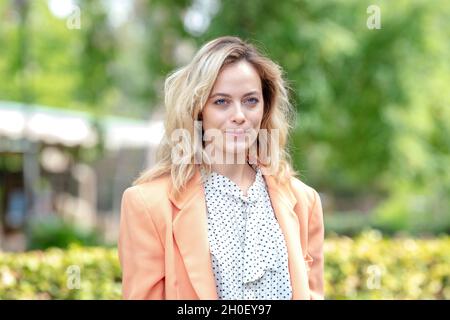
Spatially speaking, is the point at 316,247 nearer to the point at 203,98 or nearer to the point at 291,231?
the point at 291,231

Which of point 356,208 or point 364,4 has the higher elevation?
point 364,4

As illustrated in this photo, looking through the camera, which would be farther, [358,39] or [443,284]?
[358,39]

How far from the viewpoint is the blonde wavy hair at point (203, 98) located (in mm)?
2127

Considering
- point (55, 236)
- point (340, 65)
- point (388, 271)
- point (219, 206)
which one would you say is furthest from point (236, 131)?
point (340, 65)

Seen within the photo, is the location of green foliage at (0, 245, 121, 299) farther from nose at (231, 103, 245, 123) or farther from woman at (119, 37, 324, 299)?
nose at (231, 103, 245, 123)

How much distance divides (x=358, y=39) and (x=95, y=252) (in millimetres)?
7850

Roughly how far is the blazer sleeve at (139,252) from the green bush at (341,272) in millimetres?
2654

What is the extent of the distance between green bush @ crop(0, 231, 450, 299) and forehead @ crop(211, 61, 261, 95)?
2.79 m

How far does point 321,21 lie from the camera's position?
10602mm

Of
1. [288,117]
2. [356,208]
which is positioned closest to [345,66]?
[288,117]
